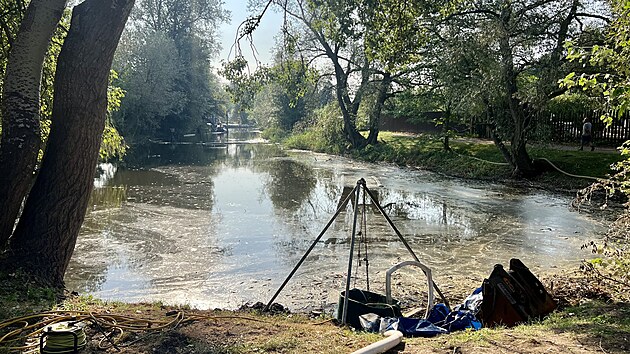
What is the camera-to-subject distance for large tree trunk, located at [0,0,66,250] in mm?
4879

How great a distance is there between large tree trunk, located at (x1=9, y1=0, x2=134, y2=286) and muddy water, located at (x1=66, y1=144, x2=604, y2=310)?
1.96 metres

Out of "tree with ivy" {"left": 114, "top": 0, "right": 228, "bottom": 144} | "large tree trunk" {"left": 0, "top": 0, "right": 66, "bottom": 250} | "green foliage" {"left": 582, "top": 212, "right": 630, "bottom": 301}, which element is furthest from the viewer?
"tree with ivy" {"left": 114, "top": 0, "right": 228, "bottom": 144}

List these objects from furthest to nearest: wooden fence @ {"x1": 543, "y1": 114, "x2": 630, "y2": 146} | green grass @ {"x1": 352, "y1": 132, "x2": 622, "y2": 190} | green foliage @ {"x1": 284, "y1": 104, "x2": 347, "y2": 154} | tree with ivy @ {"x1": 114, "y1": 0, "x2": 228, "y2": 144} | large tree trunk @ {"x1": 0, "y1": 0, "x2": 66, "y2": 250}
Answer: tree with ivy @ {"x1": 114, "y1": 0, "x2": 228, "y2": 144}
green foliage @ {"x1": 284, "y1": 104, "x2": 347, "y2": 154}
wooden fence @ {"x1": 543, "y1": 114, "x2": 630, "y2": 146}
green grass @ {"x1": 352, "y1": 132, "x2": 622, "y2": 190}
large tree trunk @ {"x1": 0, "y1": 0, "x2": 66, "y2": 250}

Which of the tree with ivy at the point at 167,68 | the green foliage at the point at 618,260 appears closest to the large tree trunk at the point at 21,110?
the green foliage at the point at 618,260

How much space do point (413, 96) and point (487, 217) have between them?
15000 millimetres

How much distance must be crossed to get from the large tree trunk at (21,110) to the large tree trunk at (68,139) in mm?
126

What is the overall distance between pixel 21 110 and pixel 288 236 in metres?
6.23

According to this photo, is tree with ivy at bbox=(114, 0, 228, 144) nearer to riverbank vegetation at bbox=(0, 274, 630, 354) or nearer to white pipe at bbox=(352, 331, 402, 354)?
→ riverbank vegetation at bbox=(0, 274, 630, 354)

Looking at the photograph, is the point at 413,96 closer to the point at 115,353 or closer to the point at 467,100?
the point at 467,100

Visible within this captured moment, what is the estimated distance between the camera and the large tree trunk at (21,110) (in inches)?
192

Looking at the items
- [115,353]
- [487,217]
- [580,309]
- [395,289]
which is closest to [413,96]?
[487,217]

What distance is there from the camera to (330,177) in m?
20.0

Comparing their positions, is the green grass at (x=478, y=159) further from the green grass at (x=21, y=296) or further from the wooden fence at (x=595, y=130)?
the green grass at (x=21, y=296)

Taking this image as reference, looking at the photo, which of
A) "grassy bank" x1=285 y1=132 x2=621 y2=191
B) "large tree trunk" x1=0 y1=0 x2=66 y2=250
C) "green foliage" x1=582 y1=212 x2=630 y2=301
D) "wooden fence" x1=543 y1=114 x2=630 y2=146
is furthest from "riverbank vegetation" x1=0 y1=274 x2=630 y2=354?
"wooden fence" x1=543 y1=114 x2=630 y2=146
